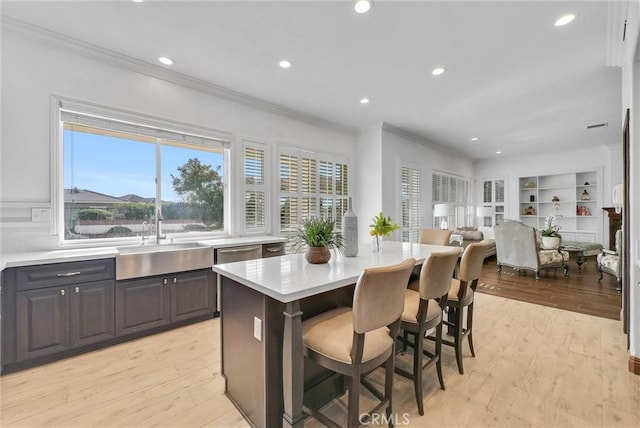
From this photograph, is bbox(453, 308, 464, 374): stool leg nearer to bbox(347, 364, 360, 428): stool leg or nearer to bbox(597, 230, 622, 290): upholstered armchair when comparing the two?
bbox(347, 364, 360, 428): stool leg

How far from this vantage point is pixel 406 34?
260cm

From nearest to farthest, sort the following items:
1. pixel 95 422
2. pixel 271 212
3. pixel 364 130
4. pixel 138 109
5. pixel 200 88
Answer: pixel 95 422, pixel 138 109, pixel 200 88, pixel 271 212, pixel 364 130

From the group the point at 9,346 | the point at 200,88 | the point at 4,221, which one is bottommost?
the point at 9,346

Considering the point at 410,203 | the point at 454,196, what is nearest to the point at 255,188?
the point at 410,203

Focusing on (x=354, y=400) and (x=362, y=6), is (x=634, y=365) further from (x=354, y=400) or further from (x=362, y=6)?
(x=362, y=6)

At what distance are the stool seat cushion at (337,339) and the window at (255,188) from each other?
107 inches

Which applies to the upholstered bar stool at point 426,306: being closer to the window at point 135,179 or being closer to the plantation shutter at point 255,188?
the plantation shutter at point 255,188

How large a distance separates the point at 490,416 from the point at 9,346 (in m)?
3.59

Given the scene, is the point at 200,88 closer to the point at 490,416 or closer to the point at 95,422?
the point at 95,422

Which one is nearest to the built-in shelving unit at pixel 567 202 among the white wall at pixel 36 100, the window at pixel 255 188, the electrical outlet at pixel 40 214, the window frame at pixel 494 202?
the window frame at pixel 494 202

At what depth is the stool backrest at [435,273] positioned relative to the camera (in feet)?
5.65

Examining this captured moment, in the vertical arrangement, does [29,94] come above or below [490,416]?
above

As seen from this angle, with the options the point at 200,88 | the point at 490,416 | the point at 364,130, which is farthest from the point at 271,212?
the point at 490,416

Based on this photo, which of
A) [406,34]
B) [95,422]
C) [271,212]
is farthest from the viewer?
[271,212]
